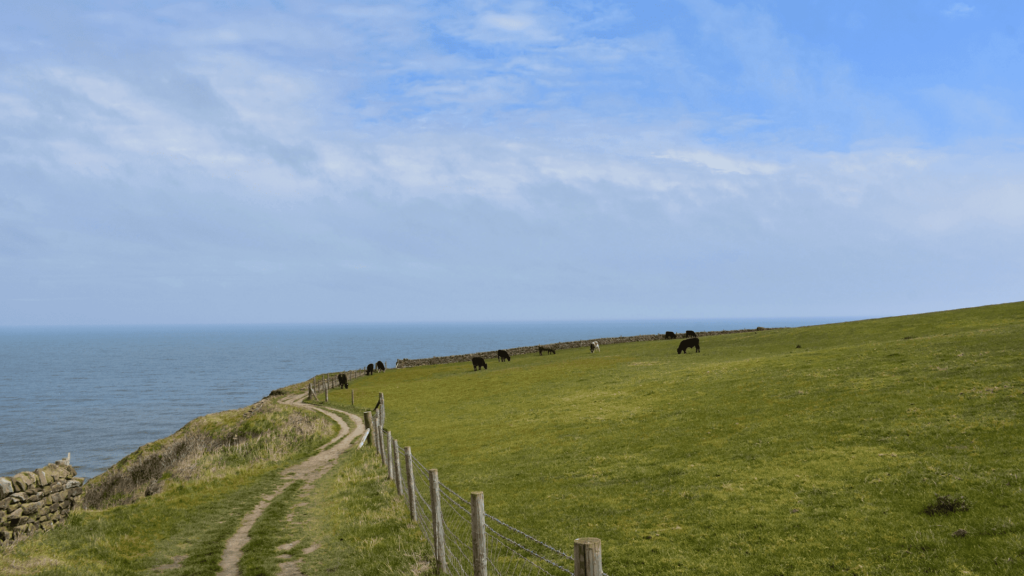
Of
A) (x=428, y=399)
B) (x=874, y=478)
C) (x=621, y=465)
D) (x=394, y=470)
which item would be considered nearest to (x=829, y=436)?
(x=874, y=478)

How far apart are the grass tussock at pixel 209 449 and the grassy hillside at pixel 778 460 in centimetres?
825

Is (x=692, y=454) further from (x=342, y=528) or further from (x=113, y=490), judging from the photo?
(x=113, y=490)

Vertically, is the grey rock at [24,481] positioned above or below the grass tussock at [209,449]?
above

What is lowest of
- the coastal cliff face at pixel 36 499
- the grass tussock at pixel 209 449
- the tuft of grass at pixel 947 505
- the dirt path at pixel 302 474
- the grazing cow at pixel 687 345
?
the grass tussock at pixel 209 449

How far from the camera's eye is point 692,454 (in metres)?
19.4

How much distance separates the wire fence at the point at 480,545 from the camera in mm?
7443

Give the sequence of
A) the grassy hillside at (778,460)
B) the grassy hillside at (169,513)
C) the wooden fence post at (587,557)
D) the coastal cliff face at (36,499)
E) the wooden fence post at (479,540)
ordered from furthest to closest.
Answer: the coastal cliff face at (36,499) < the grassy hillside at (169,513) < the grassy hillside at (778,460) < the wooden fence post at (479,540) < the wooden fence post at (587,557)

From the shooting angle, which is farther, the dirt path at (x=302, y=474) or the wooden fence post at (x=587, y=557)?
the dirt path at (x=302, y=474)

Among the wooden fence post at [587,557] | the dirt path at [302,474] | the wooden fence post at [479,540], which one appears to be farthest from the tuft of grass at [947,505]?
the dirt path at [302,474]

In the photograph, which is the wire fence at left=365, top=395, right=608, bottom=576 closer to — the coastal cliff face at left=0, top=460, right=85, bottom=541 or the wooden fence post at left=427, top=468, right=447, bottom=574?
the wooden fence post at left=427, top=468, right=447, bottom=574

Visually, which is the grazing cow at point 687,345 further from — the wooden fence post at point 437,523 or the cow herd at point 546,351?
the wooden fence post at point 437,523

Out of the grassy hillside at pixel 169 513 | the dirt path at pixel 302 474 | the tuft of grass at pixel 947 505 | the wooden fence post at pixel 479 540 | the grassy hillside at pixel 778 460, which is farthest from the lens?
the dirt path at pixel 302 474

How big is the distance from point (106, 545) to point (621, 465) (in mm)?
16013

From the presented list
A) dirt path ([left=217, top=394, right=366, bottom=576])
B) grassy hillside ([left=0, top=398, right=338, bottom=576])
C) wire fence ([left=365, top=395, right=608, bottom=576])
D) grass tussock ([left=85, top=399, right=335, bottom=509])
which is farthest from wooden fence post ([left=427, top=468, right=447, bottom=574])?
grass tussock ([left=85, top=399, right=335, bottom=509])
